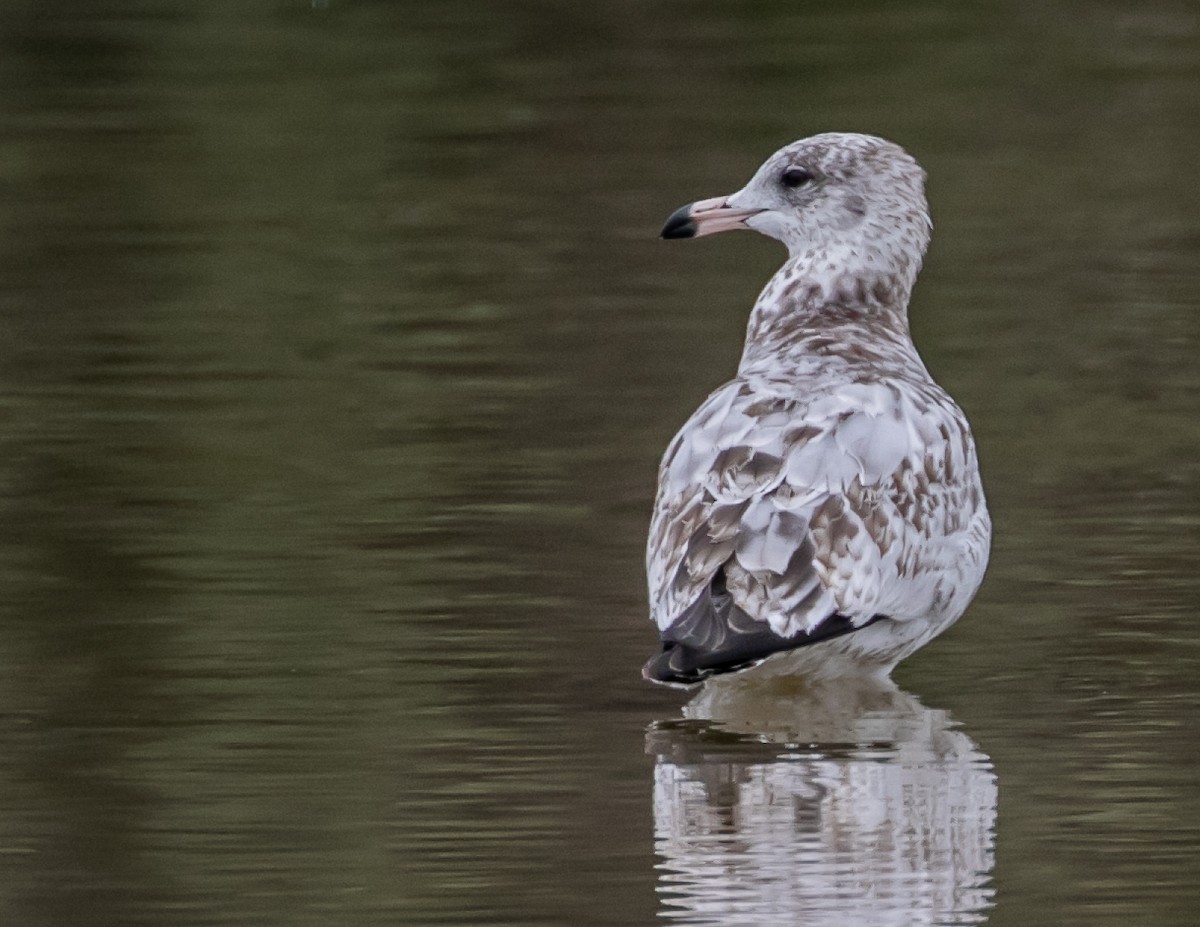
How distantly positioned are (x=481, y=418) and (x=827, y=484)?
264cm

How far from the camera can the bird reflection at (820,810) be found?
4.99 meters

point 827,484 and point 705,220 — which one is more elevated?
point 705,220

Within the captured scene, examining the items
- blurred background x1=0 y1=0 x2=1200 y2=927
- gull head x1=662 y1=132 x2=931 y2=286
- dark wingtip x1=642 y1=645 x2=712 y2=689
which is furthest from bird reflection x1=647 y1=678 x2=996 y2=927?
gull head x1=662 y1=132 x2=931 y2=286

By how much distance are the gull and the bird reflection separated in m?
0.17

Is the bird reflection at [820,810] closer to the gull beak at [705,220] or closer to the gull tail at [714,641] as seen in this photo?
the gull tail at [714,641]

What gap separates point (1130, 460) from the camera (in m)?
8.15

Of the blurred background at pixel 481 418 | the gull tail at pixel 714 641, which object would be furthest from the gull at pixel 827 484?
the blurred background at pixel 481 418

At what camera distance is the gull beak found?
7434 millimetres

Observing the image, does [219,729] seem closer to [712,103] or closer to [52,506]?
[52,506]

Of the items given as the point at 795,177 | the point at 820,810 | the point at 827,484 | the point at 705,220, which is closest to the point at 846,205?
the point at 795,177

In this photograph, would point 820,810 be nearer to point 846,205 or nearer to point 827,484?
point 827,484

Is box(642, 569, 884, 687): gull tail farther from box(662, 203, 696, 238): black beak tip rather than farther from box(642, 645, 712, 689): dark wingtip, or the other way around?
box(662, 203, 696, 238): black beak tip

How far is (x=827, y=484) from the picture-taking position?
6207 mm

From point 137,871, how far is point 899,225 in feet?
9.70
